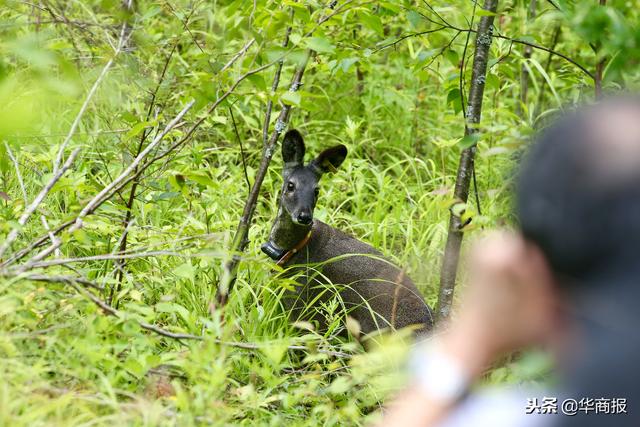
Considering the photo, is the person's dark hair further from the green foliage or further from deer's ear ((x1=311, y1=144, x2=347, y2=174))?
deer's ear ((x1=311, y1=144, x2=347, y2=174))

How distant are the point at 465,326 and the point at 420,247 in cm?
382

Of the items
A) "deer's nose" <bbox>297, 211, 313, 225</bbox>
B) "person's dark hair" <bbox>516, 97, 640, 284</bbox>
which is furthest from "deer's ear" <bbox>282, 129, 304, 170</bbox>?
"person's dark hair" <bbox>516, 97, 640, 284</bbox>

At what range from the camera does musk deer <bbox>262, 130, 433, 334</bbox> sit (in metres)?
4.40

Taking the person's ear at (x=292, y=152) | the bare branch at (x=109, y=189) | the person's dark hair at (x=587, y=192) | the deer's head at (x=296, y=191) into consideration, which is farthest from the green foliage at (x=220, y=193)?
the person's dark hair at (x=587, y=192)

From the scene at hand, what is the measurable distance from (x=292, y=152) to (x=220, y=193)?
0.59 metres

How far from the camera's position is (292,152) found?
5.17m

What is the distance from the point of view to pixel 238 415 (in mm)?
2787

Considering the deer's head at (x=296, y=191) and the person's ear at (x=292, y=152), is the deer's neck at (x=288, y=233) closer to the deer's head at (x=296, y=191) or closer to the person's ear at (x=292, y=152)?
the deer's head at (x=296, y=191)

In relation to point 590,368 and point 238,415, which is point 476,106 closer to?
point 238,415

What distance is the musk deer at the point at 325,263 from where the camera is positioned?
4.40 m

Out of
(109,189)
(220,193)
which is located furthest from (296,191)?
(109,189)

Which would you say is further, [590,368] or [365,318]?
[365,318]

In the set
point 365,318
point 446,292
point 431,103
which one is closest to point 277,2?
point 446,292

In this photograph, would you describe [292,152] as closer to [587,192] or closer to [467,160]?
[467,160]
